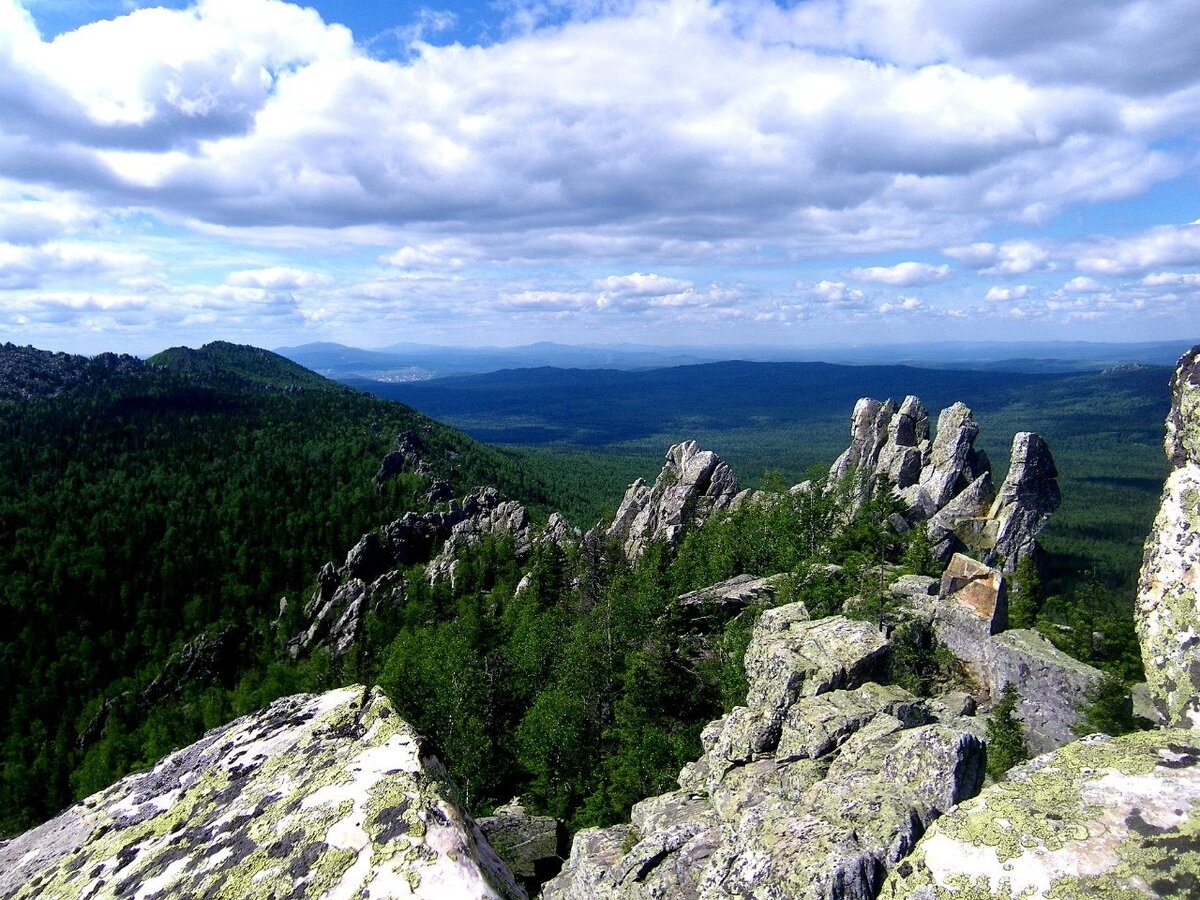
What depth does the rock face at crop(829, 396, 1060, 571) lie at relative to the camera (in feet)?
193

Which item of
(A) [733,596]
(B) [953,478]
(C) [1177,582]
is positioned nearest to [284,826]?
(C) [1177,582]

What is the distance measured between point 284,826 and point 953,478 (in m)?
70.1

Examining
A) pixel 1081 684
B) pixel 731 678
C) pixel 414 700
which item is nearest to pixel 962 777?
pixel 1081 684

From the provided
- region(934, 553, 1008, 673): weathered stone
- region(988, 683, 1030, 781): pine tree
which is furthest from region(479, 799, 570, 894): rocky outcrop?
region(934, 553, 1008, 673): weathered stone

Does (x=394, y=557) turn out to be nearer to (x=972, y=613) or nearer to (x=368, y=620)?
(x=368, y=620)

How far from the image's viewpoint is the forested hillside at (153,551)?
82.4 meters

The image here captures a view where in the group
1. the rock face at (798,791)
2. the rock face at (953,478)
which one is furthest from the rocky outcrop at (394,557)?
the rock face at (798,791)

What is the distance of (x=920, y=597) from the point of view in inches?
1435

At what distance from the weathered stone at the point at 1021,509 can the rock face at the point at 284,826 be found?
2402 inches

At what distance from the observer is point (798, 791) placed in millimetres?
15602

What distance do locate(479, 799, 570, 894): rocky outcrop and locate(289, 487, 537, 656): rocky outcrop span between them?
65744mm

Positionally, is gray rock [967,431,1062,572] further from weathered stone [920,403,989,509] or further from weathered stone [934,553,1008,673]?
weathered stone [934,553,1008,673]

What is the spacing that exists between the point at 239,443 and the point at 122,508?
36131mm

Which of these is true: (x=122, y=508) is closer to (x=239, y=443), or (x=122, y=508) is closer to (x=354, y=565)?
(x=239, y=443)
